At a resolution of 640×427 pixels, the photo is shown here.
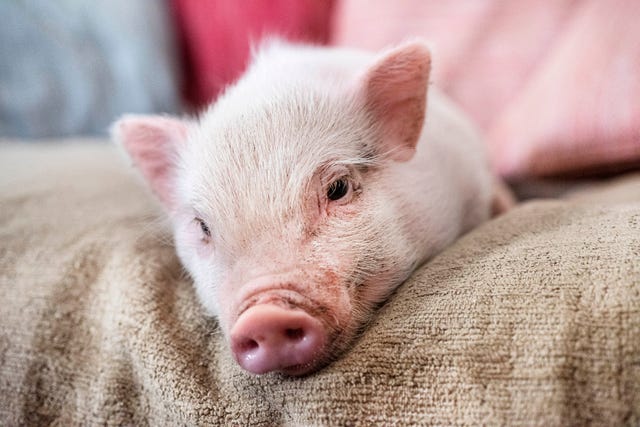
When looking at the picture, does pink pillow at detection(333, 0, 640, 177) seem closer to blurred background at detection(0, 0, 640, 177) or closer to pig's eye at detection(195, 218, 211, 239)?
blurred background at detection(0, 0, 640, 177)

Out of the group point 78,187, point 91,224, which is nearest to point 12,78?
point 78,187

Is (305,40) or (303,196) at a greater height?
(303,196)

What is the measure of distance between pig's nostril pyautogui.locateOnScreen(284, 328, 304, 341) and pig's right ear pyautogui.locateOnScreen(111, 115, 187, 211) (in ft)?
2.01

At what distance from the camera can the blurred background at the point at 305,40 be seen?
5.44 feet

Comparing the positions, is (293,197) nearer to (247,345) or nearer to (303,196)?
(303,196)

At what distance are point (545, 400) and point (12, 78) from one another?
93.4 inches

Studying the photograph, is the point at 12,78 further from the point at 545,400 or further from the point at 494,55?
the point at 545,400

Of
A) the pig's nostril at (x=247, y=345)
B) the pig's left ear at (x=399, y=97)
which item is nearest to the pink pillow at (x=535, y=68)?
the pig's left ear at (x=399, y=97)

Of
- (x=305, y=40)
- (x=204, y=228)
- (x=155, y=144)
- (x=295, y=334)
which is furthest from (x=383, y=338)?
(x=305, y=40)

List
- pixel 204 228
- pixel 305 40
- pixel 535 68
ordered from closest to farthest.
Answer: pixel 204 228
pixel 535 68
pixel 305 40

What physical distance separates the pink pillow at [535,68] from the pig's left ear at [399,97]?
125mm

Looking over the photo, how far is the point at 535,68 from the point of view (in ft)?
6.47

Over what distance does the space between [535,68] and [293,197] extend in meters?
1.37

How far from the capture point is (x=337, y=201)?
1.06m
